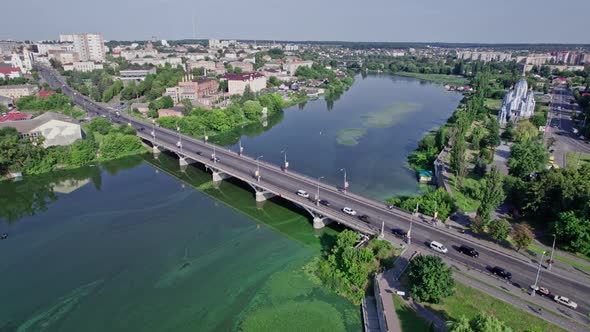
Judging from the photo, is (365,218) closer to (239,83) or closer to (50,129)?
(50,129)

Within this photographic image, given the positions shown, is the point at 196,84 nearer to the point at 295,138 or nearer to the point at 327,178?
the point at 295,138

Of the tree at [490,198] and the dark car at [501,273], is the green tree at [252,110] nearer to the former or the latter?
the tree at [490,198]

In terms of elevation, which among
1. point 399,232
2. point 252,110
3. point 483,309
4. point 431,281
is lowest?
point 483,309

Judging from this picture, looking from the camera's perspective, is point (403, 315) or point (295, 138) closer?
point (403, 315)

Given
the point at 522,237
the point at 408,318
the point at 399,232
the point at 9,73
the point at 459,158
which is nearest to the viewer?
the point at 408,318

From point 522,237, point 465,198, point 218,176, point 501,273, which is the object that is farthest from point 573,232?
point 218,176

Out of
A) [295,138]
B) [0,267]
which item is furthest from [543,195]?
[0,267]

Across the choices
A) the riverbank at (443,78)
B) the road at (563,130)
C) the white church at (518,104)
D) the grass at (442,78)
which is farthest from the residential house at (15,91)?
the grass at (442,78)
